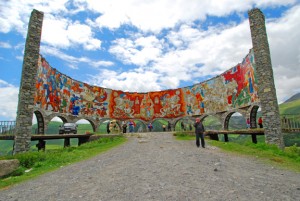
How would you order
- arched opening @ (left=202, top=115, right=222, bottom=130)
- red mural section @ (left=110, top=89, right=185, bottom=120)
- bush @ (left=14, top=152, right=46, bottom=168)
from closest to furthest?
bush @ (left=14, top=152, right=46, bottom=168), arched opening @ (left=202, top=115, right=222, bottom=130), red mural section @ (left=110, top=89, right=185, bottom=120)

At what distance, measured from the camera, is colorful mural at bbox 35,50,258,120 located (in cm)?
2219

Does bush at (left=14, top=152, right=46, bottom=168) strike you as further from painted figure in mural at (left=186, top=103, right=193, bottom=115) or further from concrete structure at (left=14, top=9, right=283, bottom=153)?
painted figure in mural at (left=186, top=103, right=193, bottom=115)

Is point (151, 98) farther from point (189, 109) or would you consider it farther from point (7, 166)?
point (7, 166)

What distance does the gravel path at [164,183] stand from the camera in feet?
13.9

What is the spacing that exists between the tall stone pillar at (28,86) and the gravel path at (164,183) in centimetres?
922

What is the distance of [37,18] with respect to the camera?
15.9 m

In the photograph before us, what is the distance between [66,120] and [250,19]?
75.9 feet

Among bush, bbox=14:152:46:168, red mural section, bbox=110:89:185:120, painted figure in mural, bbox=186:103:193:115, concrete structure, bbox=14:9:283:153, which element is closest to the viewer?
bush, bbox=14:152:46:168

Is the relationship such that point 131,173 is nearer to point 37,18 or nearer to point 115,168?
point 115,168

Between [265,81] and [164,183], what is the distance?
12352 millimetres

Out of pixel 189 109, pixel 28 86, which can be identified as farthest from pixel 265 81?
pixel 189 109

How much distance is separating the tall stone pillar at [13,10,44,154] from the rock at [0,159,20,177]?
7.35 m

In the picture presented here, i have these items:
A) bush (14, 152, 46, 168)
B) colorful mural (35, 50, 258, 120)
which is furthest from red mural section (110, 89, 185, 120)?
bush (14, 152, 46, 168)

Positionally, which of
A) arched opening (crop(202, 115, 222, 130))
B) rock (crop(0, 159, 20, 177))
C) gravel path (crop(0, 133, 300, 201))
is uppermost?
arched opening (crop(202, 115, 222, 130))
